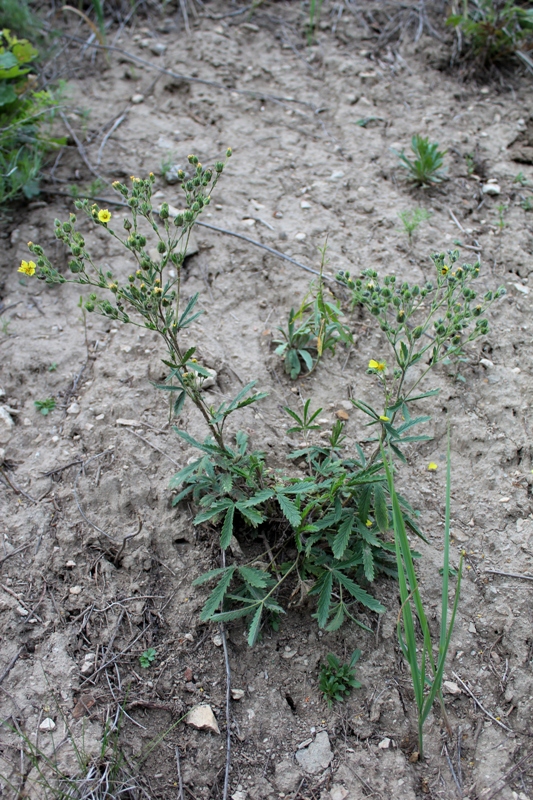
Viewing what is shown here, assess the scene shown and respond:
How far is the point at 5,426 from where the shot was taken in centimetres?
263

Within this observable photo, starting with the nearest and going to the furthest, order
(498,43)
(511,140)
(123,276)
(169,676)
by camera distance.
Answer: (169,676) < (123,276) < (511,140) < (498,43)

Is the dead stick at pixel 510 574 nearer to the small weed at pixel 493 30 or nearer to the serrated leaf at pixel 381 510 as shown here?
the serrated leaf at pixel 381 510

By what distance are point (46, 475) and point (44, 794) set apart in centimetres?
114

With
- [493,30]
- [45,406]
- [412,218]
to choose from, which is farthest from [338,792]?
[493,30]

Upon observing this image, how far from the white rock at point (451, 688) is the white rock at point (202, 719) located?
0.78m

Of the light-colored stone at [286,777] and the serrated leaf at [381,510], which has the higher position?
the serrated leaf at [381,510]

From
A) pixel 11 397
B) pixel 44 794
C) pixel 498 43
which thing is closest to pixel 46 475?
pixel 11 397

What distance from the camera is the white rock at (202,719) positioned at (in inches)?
77.5

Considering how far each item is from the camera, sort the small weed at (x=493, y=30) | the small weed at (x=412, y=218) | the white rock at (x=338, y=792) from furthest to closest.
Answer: the small weed at (x=493, y=30) → the small weed at (x=412, y=218) → the white rock at (x=338, y=792)

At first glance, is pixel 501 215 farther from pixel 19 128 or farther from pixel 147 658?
pixel 147 658

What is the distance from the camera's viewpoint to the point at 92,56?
4.35 meters

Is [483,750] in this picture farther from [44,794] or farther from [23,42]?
[23,42]

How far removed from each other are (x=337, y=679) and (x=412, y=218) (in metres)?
2.47

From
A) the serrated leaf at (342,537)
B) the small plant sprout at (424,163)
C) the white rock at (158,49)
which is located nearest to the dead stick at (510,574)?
the serrated leaf at (342,537)
